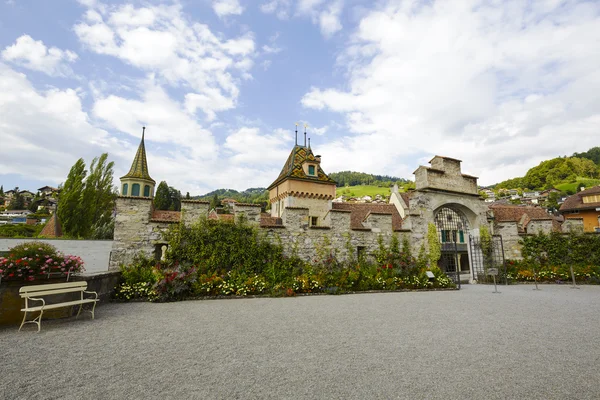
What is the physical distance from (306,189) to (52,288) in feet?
60.5

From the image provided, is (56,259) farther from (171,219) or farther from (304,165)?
(304,165)

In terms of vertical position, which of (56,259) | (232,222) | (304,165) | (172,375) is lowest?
(172,375)

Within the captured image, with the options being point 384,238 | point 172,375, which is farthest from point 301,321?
point 384,238

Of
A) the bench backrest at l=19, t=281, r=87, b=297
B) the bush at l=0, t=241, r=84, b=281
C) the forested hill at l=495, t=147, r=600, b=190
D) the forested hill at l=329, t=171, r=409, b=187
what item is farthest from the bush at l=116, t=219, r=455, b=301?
the forested hill at l=329, t=171, r=409, b=187

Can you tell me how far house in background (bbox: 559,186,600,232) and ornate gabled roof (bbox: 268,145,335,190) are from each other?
97.4 feet

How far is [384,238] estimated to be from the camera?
1405cm

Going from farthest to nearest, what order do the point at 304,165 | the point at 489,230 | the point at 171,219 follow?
1. the point at 304,165
2. the point at 489,230
3. the point at 171,219

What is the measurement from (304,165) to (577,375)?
21.2 m

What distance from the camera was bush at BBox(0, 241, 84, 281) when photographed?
20.8 ft

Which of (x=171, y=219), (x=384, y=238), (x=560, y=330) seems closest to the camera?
(x=560, y=330)

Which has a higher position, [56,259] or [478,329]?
[56,259]

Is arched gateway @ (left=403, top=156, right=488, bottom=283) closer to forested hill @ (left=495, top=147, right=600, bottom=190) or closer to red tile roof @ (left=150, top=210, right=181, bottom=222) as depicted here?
red tile roof @ (left=150, top=210, right=181, bottom=222)

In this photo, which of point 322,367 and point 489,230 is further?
point 489,230

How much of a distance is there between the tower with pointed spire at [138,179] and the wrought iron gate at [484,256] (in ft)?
101
